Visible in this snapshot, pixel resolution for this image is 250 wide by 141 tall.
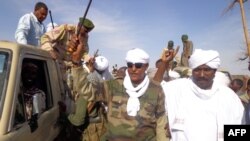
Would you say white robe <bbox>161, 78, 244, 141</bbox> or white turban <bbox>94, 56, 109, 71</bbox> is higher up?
white turban <bbox>94, 56, 109, 71</bbox>

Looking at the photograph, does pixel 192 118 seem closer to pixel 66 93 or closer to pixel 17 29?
pixel 66 93

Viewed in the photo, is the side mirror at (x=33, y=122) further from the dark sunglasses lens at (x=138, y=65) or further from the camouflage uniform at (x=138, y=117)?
the dark sunglasses lens at (x=138, y=65)

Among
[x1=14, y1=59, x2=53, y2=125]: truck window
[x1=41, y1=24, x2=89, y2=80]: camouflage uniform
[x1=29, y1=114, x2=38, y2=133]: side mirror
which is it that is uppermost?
[x1=41, y1=24, x2=89, y2=80]: camouflage uniform

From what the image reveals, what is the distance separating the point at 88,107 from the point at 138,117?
97 centimetres

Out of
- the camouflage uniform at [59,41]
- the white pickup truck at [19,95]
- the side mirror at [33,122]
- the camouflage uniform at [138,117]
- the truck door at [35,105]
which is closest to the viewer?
the white pickup truck at [19,95]

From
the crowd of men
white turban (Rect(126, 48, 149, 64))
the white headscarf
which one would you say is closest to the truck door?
the crowd of men

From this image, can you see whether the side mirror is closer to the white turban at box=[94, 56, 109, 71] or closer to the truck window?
the truck window

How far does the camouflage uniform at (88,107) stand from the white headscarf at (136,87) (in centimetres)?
36

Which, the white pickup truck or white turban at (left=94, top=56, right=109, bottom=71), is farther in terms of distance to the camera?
white turban at (left=94, top=56, right=109, bottom=71)

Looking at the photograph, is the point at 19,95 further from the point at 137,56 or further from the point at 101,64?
the point at 101,64

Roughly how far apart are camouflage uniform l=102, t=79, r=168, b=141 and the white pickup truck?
0.70 meters

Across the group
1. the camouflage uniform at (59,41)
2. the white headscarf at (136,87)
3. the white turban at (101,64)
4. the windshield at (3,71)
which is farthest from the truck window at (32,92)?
the white turban at (101,64)

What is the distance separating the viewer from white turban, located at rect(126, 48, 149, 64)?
14.0 ft

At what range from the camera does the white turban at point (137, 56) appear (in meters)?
4.25
